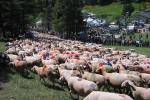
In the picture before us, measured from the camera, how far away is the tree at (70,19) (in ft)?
243

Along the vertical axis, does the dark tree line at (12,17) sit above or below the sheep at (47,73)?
below

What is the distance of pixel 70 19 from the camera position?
7431 centimetres

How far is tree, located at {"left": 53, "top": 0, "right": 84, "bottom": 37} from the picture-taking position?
73.9 meters

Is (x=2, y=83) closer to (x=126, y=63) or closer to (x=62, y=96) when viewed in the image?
(x=62, y=96)

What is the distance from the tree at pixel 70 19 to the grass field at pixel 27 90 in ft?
165

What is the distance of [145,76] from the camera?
20.3 m

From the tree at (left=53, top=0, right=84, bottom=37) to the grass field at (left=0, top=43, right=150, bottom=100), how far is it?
50437 mm

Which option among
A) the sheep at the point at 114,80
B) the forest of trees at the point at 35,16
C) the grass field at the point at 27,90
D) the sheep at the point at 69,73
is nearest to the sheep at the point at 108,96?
the grass field at the point at 27,90

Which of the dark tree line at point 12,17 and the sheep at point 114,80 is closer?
the sheep at point 114,80

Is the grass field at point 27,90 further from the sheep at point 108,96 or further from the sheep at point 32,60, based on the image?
the sheep at point 108,96

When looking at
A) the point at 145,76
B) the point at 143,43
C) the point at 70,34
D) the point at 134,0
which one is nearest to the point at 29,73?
the point at 145,76

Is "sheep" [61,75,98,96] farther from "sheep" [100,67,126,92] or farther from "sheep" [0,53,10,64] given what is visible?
"sheep" [0,53,10,64]

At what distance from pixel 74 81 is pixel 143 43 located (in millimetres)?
42316

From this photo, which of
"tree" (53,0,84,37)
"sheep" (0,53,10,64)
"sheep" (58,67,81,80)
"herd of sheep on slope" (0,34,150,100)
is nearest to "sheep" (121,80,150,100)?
"herd of sheep on slope" (0,34,150,100)
